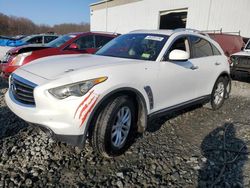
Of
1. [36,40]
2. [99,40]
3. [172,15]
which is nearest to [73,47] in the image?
[99,40]

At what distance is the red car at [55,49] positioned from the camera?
5.88m

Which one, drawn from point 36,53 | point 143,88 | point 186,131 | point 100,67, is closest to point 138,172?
point 143,88

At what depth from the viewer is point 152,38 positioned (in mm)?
3982

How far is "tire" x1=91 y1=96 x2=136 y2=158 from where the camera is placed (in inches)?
111

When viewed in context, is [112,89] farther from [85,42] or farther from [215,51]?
[85,42]

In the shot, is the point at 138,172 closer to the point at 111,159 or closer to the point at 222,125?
the point at 111,159

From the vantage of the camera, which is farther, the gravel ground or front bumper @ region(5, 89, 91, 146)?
the gravel ground

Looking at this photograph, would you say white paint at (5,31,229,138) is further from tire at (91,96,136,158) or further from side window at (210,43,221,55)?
side window at (210,43,221,55)

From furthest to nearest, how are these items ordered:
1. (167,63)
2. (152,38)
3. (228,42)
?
(228,42) → (152,38) → (167,63)

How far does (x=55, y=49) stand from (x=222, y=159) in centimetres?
494

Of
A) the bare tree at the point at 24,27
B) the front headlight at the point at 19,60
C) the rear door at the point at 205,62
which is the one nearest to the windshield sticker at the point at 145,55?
the rear door at the point at 205,62

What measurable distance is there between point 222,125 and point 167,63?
74.1 inches

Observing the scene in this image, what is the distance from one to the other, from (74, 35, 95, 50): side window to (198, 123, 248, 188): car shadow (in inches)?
173

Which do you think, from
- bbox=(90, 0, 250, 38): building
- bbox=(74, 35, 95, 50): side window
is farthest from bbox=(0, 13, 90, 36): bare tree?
bbox=(74, 35, 95, 50): side window
